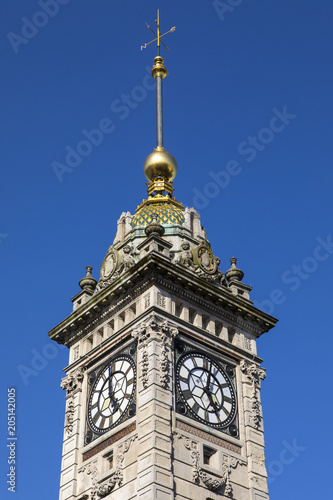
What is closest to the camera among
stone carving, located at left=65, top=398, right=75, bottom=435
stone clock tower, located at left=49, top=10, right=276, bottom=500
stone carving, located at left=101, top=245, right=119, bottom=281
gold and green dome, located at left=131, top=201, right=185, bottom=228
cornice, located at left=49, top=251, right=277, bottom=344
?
stone clock tower, located at left=49, top=10, right=276, bottom=500

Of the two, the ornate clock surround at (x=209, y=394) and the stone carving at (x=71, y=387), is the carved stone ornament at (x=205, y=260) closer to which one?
the ornate clock surround at (x=209, y=394)

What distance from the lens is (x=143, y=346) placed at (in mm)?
50219

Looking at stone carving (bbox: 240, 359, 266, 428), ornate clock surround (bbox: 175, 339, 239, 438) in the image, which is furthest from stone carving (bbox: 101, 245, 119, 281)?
stone carving (bbox: 240, 359, 266, 428)

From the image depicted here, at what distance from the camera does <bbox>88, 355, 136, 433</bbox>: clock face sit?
50.1m

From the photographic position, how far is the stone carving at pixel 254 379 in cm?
5231

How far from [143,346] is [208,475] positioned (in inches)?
276

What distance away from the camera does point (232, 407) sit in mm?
51812

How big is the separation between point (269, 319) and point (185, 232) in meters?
6.94

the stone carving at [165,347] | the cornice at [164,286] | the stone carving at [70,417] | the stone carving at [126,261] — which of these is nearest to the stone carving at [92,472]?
the stone carving at [70,417]

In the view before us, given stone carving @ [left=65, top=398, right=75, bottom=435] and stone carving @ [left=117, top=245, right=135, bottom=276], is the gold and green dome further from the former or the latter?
stone carving @ [left=65, top=398, right=75, bottom=435]

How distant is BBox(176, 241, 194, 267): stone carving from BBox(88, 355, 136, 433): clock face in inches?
256

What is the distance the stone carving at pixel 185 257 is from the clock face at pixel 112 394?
6.51 meters

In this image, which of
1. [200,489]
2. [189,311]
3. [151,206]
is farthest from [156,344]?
[151,206]

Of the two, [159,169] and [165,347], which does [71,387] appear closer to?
[165,347]
